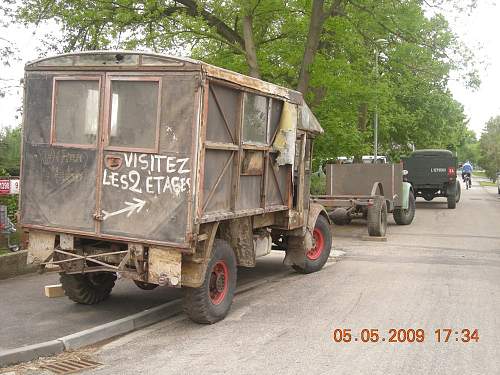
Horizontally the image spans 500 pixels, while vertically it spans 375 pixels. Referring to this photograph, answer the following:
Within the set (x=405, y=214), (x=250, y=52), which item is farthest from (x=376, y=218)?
(x=250, y=52)

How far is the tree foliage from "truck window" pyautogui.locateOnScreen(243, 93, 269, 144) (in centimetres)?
859

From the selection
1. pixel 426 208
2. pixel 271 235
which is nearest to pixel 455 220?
pixel 426 208

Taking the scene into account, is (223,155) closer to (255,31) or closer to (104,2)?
(104,2)

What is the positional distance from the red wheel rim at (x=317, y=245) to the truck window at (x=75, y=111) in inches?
191

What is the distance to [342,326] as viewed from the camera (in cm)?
647

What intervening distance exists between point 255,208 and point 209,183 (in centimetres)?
127

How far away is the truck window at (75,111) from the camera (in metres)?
6.43

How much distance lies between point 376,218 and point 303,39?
660cm

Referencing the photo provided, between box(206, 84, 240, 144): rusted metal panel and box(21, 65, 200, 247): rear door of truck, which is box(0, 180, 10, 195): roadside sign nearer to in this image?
box(21, 65, 200, 247): rear door of truck

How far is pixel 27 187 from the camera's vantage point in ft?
22.2

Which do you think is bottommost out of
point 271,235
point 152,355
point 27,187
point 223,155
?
point 152,355

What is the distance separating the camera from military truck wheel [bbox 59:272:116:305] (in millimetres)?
7059

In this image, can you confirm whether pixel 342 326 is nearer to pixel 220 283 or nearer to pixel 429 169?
pixel 220 283

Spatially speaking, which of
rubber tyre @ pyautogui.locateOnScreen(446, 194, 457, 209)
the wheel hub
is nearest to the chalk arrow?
the wheel hub
